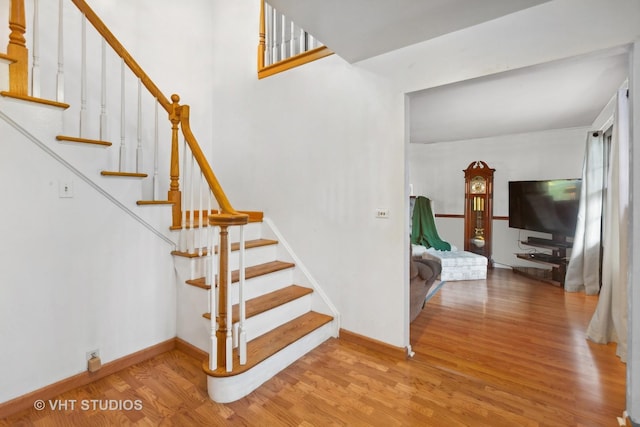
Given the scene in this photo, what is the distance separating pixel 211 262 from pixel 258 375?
0.81 metres

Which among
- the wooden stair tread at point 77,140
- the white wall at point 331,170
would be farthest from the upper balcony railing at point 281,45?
the wooden stair tread at point 77,140

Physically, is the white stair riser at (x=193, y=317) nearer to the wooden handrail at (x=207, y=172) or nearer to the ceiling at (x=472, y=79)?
the wooden handrail at (x=207, y=172)

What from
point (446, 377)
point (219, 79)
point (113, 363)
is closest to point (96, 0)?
point (219, 79)

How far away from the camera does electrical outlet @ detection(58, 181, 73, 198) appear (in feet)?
5.98

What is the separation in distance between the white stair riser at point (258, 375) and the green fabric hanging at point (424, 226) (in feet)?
11.4

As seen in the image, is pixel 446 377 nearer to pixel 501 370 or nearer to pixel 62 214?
pixel 501 370

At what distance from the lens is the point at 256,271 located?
256cm

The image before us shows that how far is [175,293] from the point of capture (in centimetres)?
241

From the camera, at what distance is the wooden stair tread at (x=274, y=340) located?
1804 mm

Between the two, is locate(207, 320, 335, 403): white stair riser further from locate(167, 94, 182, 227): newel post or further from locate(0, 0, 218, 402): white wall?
locate(167, 94, 182, 227): newel post

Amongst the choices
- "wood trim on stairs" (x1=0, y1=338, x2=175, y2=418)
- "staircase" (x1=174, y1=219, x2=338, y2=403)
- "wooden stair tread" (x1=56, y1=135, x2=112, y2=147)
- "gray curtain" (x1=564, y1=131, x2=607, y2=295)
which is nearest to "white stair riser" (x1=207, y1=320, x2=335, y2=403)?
"staircase" (x1=174, y1=219, x2=338, y2=403)

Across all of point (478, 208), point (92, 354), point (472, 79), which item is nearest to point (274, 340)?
point (92, 354)

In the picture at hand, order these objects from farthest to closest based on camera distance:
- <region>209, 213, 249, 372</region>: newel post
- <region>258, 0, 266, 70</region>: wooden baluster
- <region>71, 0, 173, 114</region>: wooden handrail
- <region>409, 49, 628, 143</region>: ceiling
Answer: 1. <region>258, 0, 266, 70</region>: wooden baluster
2. <region>409, 49, 628, 143</region>: ceiling
3. <region>71, 0, 173, 114</region>: wooden handrail
4. <region>209, 213, 249, 372</region>: newel post

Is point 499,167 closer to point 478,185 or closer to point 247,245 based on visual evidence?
point 478,185
